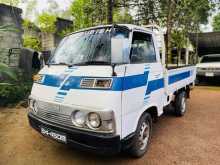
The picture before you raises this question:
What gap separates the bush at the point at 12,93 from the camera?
641 cm

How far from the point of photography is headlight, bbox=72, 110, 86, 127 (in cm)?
296

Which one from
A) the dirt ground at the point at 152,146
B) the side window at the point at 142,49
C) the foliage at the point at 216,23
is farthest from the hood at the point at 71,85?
the foliage at the point at 216,23

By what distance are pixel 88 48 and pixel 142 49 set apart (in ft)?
2.93

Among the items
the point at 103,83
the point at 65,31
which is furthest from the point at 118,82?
the point at 65,31

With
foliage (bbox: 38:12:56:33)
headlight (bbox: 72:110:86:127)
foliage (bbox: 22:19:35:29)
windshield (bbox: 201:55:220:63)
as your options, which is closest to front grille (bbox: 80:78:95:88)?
headlight (bbox: 72:110:86:127)

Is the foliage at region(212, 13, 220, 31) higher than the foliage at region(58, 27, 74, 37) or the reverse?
higher

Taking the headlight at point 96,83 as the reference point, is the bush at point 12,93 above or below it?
below

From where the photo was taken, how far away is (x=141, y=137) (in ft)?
12.2

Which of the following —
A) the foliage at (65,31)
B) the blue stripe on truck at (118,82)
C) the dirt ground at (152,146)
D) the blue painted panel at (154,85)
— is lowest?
the dirt ground at (152,146)

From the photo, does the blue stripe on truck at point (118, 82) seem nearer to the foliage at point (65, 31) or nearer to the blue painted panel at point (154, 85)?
the blue painted panel at point (154, 85)

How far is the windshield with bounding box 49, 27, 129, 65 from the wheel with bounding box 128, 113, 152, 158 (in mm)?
1100

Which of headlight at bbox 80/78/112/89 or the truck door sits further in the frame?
the truck door

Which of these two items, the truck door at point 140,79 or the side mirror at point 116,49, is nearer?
the side mirror at point 116,49

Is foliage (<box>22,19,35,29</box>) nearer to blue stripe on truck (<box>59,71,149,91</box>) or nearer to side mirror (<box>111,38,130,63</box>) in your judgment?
blue stripe on truck (<box>59,71,149,91</box>)
